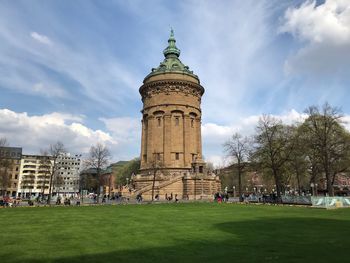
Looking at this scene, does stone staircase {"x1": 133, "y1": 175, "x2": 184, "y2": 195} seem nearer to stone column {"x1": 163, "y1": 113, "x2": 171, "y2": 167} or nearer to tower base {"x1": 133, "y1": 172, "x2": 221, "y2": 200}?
tower base {"x1": 133, "y1": 172, "x2": 221, "y2": 200}

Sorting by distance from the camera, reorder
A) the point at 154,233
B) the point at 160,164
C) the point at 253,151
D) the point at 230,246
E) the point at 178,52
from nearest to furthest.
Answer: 1. the point at 230,246
2. the point at 154,233
3. the point at 253,151
4. the point at 160,164
5. the point at 178,52

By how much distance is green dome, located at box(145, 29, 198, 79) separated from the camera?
75.7 m

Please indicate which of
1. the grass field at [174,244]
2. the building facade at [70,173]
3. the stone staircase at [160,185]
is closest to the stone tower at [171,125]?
the stone staircase at [160,185]

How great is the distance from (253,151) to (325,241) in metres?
46.0

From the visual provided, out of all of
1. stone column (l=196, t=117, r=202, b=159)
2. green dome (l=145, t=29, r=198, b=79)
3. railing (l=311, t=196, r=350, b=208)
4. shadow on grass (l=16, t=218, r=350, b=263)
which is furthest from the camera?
stone column (l=196, t=117, r=202, b=159)

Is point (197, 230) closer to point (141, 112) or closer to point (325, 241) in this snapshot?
point (325, 241)

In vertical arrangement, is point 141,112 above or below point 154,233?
above

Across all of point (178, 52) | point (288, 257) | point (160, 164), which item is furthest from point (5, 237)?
point (178, 52)

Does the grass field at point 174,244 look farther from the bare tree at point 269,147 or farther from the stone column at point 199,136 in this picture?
the stone column at point 199,136

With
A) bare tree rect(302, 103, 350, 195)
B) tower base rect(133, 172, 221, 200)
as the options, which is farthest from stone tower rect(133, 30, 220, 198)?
bare tree rect(302, 103, 350, 195)

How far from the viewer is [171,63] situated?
7844cm

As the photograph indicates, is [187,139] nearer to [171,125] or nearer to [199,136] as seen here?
[171,125]

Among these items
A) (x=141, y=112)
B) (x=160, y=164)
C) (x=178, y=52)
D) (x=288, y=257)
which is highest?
(x=178, y=52)

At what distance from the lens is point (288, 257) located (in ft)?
35.0
